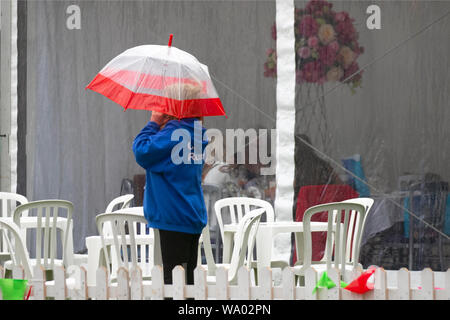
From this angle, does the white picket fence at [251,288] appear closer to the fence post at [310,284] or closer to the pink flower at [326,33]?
the fence post at [310,284]

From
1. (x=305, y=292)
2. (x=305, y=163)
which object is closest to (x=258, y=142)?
(x=305, y=163)

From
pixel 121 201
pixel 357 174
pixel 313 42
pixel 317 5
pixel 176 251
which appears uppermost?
pixel 317 5

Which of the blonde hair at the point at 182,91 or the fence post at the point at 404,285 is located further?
the blonde hair at the point at 182,91

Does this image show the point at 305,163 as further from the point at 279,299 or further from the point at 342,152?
the point at 279,299

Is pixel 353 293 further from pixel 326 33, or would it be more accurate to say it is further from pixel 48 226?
pixel 326 33

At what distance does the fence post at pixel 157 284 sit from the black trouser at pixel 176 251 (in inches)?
23.2

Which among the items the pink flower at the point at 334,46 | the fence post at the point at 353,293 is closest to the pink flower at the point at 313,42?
the pink flower at the point at 334,46

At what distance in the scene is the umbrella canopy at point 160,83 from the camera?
12.6 feet

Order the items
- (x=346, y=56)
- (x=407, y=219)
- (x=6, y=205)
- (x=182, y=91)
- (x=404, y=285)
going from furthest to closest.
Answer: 1. (x=346, y=56)
2. (x=407, y=219)
3. (x=6, y=205)
4. (x=182, y=91)
5. (x=404, y=285)

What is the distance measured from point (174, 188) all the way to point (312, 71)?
9.48ft

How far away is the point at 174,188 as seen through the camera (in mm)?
3762

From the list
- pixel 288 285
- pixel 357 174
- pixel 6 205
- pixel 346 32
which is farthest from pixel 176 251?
pixel 346 32

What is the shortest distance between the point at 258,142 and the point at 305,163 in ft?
1.52

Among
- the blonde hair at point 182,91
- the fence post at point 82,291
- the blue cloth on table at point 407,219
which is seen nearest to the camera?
the fence post at point 82,291
